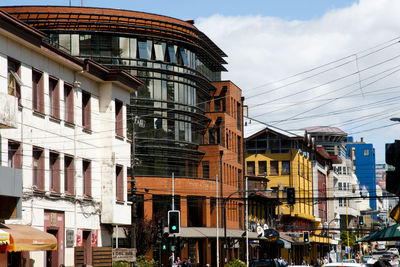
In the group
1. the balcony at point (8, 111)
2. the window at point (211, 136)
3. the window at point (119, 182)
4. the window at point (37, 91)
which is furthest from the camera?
the window at point (211, 136)

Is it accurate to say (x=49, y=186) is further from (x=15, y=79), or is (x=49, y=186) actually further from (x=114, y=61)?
(x=114, y=61)

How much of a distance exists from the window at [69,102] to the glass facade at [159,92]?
31378 millimetres

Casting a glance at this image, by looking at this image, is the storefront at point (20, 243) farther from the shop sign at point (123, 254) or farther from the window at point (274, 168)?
the window at point (274, 168)

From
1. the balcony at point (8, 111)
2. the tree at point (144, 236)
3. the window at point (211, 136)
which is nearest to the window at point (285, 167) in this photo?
the window at point (211, 136)

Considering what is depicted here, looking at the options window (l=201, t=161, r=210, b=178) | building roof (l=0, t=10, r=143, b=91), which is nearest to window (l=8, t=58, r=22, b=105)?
building roof (l=0, t=10, r=143, b=91)

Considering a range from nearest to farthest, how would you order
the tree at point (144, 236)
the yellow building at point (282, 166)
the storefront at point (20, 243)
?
the storefront at point (20, 243) < the tree at point (144, 236) < the yellow building at point (282, 166)

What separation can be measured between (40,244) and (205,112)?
53992 millimetres

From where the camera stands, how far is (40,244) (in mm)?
28500

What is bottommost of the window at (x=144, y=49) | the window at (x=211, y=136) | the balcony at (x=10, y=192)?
the balcony at (x=10, y=192)

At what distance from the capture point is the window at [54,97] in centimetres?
3434

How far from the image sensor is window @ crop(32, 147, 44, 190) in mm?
32438

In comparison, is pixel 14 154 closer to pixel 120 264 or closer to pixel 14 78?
pixel 14 78

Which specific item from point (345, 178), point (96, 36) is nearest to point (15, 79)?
point (96, 36)

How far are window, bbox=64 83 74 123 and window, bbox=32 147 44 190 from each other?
3195 millimetres
